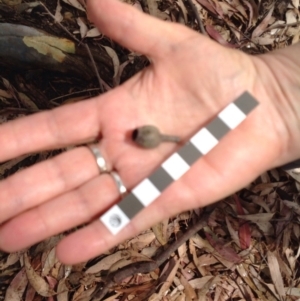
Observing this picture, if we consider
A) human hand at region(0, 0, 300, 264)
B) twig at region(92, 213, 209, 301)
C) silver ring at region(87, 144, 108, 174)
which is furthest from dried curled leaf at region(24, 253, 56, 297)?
silver ring at region(87, 144, 108, 174)

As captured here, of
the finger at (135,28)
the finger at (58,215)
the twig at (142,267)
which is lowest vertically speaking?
the twig at (142,267)

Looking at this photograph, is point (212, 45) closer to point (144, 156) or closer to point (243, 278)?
point (144, 156)

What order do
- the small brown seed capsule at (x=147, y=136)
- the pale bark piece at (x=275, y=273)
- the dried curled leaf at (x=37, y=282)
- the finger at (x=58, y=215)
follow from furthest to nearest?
1. the pale bark piece at (x=275, y=273)
2. the dried curled leaf at (x=37, y=282)
3. the small brown seed capsule at (x=147, y=136)
4. the finger at (x=58, y=215)

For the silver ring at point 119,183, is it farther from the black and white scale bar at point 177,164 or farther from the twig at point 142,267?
the twig at point 142,267

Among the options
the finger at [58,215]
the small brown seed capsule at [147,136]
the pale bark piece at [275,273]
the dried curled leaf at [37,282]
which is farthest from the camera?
the pale bark piece at [275,273]

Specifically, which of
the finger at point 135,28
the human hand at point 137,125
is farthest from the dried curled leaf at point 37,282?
the finger at point 135,28

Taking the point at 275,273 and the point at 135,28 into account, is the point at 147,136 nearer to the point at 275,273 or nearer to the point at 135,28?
the point at 135,28

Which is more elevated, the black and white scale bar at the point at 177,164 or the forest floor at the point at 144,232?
the black and white scale bar at the point at 177,164

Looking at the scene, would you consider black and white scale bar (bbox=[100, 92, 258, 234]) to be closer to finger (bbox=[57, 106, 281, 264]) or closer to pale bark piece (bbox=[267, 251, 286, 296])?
finger (bbox=[57, 106, 281, 264])
